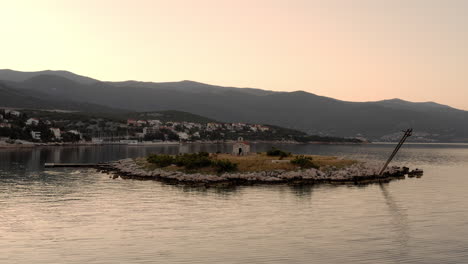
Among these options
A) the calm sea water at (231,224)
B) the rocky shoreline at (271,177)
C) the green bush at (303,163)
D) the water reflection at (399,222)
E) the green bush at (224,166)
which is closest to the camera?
the calm sea water at (231,224)

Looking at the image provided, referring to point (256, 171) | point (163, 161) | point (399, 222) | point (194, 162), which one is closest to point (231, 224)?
point (399, 222)

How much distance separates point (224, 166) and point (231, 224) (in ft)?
127

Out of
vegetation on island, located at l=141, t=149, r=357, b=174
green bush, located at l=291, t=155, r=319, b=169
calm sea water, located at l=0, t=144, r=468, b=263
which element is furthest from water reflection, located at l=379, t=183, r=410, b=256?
vegetation on island, located at l=141, t=149, r=357, b=174

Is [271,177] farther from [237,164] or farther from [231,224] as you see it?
[231,224]

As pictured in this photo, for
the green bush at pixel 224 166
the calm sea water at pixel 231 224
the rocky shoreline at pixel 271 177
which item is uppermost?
the green bush at pixel 224 166

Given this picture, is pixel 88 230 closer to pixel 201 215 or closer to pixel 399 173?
pixel 201 215

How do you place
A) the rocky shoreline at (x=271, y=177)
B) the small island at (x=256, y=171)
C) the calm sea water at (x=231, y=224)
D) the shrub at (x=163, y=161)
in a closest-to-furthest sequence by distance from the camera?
the calm sea water at (x=231, y=224)
the rocky shoreline at (x=271, y=177)
the small island at (x=256, y=171)
the shrub at (x=163, y=161)

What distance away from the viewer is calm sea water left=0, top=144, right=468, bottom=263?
34031 mm

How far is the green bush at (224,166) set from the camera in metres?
82.9

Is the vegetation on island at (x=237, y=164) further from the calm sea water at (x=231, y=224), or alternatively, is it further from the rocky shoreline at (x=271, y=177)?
the calm sea water at (x=231, y=224)

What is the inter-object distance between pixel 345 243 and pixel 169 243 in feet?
44.7

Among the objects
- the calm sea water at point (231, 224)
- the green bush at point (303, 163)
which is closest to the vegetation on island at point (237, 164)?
the green bush at point (303, 163)

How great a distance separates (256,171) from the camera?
83188 mm

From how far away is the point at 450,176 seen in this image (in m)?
101
